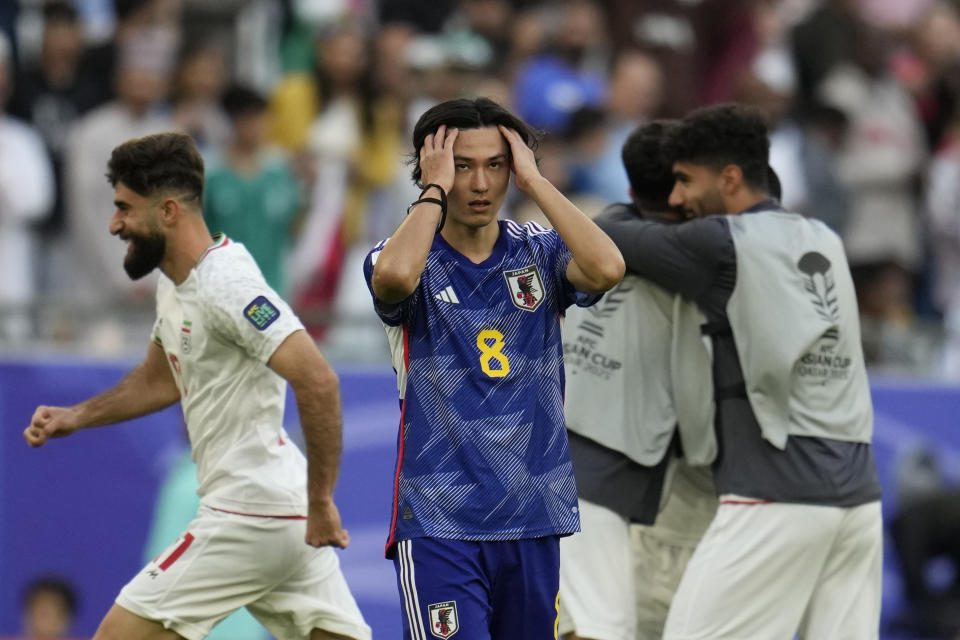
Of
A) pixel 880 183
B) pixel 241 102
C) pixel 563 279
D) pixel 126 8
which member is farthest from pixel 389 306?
pixel 880 183

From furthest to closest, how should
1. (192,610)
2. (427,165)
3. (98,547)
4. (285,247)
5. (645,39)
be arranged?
(645,39), (285,247), (98,547), (192,610), (427,165)

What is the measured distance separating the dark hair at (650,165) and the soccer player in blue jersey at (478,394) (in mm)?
1326

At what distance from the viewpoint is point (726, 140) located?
6820 mm

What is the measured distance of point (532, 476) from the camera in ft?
18.9

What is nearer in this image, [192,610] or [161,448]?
[192,610]

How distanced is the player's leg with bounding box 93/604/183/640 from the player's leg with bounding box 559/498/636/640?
1.62 m

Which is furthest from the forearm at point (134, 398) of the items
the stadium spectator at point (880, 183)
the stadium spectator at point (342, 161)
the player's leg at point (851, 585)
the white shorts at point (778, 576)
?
the stadium spectator at point (880, 183)

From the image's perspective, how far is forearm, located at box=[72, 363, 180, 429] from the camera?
23.0 ft

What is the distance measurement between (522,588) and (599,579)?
132 cm

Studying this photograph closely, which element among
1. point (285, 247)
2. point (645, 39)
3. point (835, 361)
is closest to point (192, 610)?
point (835, 361)

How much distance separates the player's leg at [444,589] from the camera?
5.62 m

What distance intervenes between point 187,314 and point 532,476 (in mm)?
1690

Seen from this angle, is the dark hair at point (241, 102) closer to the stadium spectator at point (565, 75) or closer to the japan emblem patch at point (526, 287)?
the stadium spectator at point (565, 75)

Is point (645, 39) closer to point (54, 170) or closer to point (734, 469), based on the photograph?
point (54, 170)
